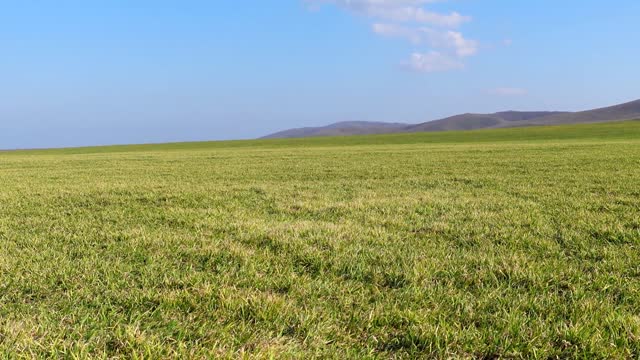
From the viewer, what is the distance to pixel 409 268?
519 cm

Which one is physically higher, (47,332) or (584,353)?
(47,332)

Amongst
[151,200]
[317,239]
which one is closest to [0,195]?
Result: [151,200]

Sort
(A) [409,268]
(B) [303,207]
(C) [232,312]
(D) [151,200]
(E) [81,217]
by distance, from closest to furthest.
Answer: (C) [232,312] → (A) [409,268] → (E) [81,217] → (B) [303,207] → (D) [151,200]

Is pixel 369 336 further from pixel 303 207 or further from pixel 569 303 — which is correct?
pixel 303 207

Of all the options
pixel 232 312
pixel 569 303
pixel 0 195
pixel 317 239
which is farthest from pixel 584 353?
pixel 0 195

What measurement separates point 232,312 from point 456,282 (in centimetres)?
236

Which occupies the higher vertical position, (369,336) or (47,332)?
(47,332)

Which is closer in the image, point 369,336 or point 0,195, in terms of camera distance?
point 369,336

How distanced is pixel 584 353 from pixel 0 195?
14295 millimetres

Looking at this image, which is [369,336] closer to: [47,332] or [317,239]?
[47,332]

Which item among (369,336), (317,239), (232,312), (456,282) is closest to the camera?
(369,336)

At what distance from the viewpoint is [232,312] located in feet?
13.1

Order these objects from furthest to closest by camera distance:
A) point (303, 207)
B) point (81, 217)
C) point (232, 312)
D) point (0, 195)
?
point (0, 195) < point (303, 207) < point (81, 217) < point (232, 312)

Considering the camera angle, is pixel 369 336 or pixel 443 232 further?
pixel 443 232
